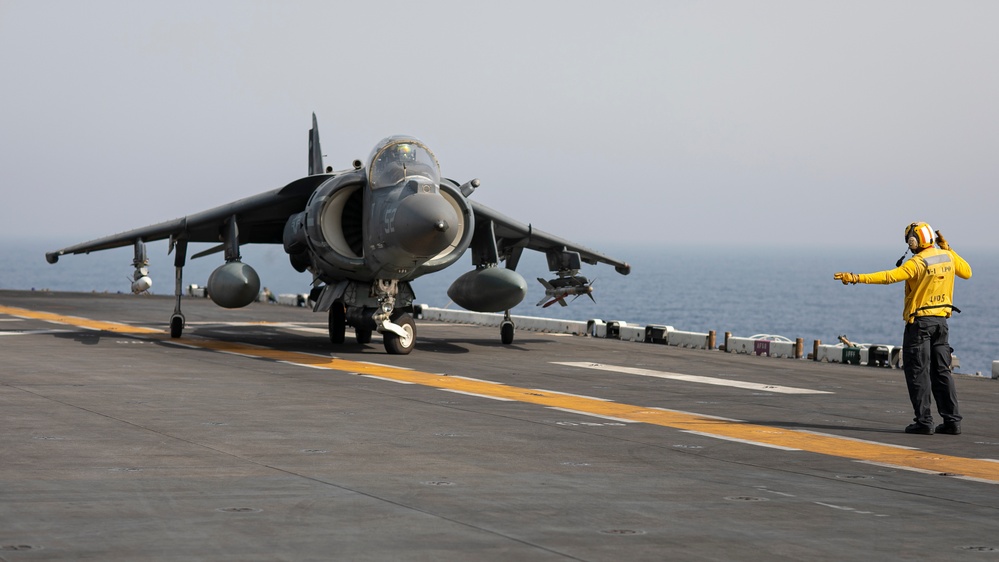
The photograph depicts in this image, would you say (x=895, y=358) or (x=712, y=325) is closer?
(x=895, y=358)

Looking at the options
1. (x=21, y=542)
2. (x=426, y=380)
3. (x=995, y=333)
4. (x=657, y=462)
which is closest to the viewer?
(x=21, y=542)

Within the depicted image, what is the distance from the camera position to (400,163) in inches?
1006

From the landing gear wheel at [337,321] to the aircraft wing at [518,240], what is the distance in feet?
13.5

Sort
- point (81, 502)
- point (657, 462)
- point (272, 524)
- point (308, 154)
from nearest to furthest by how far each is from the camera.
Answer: point (272, 524) < point (81, 502) < point (657, 462) < point (308, 154)

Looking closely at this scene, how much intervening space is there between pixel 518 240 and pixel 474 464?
2050cm

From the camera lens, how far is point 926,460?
12312 mm

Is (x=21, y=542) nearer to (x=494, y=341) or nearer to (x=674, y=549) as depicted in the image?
(x=674, y=549)

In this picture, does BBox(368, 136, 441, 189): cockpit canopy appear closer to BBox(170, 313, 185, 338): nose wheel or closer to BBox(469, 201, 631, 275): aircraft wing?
BBox(469, 201, 631, 275): aircraft wing

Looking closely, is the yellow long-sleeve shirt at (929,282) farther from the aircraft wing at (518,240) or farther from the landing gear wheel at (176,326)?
the landing gear wheel at (176,326)

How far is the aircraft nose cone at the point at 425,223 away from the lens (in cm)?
2334

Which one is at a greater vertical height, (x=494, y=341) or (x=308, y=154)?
(x=308, y=154)

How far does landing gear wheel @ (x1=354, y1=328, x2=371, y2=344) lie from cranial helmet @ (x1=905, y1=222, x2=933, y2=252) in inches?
610

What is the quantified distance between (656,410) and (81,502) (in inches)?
378

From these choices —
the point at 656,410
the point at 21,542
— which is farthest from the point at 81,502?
the point at 656,410
